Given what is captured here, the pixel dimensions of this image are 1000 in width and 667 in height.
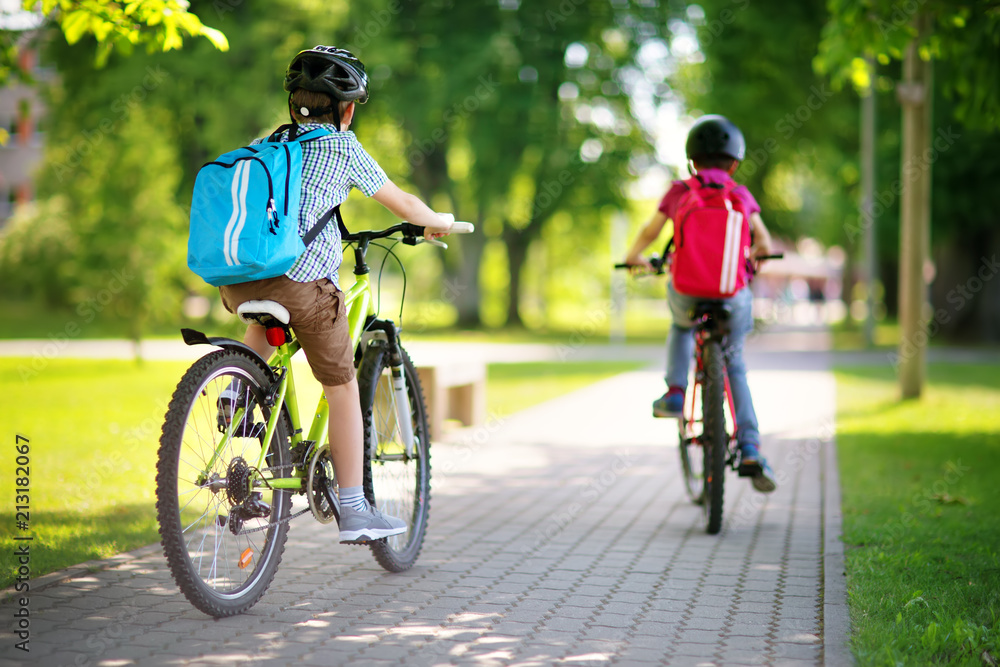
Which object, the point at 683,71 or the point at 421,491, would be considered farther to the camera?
the point at 683,71

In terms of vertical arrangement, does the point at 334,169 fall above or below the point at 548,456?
above

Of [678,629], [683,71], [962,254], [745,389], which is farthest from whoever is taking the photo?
[683,71]

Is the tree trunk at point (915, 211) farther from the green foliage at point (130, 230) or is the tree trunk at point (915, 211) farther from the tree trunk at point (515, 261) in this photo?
the tree trunk at point (515, 261)

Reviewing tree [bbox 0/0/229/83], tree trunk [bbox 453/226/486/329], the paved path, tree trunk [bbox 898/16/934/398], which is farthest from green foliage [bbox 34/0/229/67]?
tree trunk [bbox 453/226/486/329]

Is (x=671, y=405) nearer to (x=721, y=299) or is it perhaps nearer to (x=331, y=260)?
(x=721, y=299)

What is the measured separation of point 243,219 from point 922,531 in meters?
3.98

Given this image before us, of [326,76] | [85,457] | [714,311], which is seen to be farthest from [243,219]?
[85,457]

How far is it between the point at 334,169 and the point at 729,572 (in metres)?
2.58

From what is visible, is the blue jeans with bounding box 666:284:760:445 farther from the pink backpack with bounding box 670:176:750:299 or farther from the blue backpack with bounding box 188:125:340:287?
the blue backpack with bounding box 188:125:340:287

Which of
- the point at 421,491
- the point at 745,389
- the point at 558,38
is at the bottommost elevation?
the point at 421,491

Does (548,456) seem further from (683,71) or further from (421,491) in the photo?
(683,71)

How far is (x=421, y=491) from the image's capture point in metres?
5.05

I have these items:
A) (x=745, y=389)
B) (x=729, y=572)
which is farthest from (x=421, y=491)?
(x=745, y=389)

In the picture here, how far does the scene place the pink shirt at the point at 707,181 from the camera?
5.74 metres
